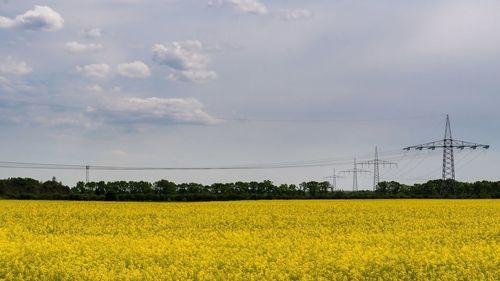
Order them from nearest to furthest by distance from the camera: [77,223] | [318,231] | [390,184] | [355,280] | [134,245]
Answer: [355,280] → [134,245] → [318,231] → [77,223] → [390,184]

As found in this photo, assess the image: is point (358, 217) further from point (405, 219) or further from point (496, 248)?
point (496, 248)

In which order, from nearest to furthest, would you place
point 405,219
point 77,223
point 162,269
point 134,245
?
point 162,269 → point 134,245 → point 77,223 → point 405,219

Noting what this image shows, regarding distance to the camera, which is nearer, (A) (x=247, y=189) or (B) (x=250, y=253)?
(B) (x=250, y=253)

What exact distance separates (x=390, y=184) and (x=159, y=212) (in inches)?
3580

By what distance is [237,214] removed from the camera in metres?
33.1

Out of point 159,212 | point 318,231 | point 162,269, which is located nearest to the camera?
point 162,269

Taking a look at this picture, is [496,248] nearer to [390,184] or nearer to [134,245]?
[134,245]

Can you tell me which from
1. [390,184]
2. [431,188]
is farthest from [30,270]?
[390,184]

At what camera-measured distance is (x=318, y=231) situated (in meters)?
25.0

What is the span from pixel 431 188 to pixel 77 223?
84.9m

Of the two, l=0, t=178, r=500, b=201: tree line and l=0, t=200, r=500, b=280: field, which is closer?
l=0, t=200, r=500, b=280: field

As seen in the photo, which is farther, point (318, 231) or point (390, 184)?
point (390, 184)

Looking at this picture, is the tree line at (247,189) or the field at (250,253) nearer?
the field at (250,253)

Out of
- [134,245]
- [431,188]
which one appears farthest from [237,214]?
[431,188]
